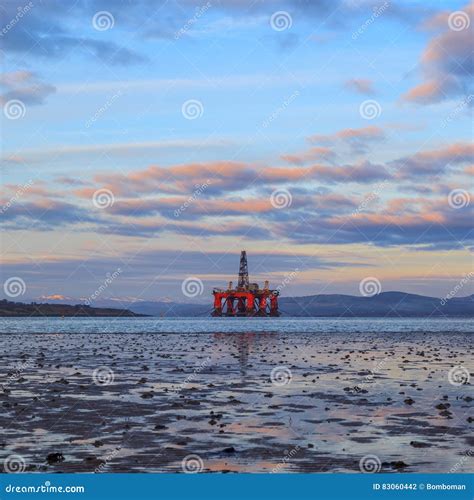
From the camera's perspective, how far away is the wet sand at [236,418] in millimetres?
16594

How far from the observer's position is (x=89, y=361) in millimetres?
44438

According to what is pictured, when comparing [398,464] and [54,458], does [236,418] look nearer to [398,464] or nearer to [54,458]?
[54,458]

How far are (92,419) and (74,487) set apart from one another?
30.0 feet

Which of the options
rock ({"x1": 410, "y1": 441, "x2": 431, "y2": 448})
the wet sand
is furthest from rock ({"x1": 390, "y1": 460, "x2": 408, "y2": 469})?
rock ({"x1": 410, "y1": 441, "x2": 431, "y2": 448})

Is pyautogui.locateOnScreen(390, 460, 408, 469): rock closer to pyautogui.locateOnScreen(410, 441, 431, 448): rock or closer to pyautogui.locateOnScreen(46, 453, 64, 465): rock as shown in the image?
pyautogui.locateOnScreen(410, 441, 431, 448): rock

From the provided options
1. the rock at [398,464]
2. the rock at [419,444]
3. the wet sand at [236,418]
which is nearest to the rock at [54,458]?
the wet sand at [236,418]

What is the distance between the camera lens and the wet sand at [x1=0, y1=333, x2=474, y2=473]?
16.6m

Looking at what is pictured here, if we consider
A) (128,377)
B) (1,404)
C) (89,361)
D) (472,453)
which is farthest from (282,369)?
(472,453)

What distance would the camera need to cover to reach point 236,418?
72.8ft

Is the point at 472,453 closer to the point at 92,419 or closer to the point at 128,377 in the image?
the point at 92,419

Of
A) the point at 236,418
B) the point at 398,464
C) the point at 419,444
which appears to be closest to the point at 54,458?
the point at 236,418

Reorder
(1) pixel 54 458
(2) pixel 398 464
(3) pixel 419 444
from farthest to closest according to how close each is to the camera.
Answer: (3) pixel 419 444 < (1) pixel 54 458 < (2) pixel 398 464

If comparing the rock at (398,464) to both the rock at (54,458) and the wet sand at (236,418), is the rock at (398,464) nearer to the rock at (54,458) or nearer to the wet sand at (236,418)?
the wet sand at (236,418)

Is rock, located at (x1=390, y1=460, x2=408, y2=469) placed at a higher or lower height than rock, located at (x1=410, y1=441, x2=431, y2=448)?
lower
